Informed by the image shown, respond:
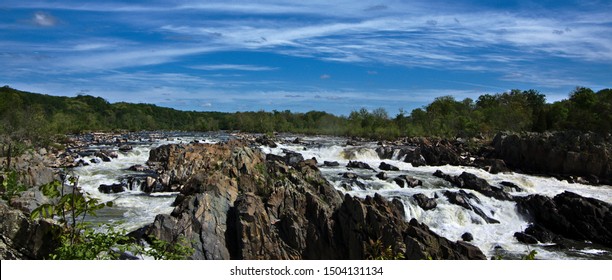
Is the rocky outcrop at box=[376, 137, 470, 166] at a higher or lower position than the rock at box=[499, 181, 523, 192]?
higher

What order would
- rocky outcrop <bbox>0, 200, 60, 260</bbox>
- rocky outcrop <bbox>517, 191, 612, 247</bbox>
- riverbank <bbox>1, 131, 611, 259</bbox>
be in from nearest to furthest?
1. rocky outcrop <bbox>0, 200, 60, 260</bbox>
2. riverbank <bbox>1, 131, 611, 259</bbox>
3. rocky outcrop <bbox>517, 191, 612, 247</bbox>

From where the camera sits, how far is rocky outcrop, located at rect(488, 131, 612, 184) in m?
35.6

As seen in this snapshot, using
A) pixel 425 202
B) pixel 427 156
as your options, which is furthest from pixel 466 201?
pixel 427 156

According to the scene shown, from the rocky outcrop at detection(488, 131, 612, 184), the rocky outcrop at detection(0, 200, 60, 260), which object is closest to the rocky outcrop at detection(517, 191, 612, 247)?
the rocky outcrop at detection(488, 131, 612, 184)

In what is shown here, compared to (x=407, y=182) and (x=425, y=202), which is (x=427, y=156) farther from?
(x=425, y=202)

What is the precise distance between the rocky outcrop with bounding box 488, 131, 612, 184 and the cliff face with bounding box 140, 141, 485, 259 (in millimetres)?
23919

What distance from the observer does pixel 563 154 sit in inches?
1484

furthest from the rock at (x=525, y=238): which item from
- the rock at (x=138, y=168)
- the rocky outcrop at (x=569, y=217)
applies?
the rock at (x=138, y=168)

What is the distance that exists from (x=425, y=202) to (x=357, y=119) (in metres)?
70.9

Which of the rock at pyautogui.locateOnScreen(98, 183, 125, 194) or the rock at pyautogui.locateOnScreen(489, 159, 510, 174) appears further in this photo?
the rock at pyautogui.locateOnScreen(489, 159, 510, 174)

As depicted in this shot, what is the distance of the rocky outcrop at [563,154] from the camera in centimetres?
3559

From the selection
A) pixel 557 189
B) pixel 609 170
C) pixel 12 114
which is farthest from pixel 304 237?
pixel 12 114

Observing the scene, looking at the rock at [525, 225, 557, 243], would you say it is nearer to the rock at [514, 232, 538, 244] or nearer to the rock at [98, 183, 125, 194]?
the rock at [514, 232, 538, 244]
